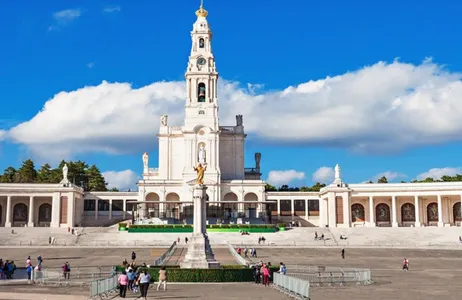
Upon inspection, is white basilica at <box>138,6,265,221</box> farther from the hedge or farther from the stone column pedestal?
the hedge

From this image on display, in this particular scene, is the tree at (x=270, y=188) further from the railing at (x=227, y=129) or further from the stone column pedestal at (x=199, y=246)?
the stone column pedestal at (x=199, y=246)

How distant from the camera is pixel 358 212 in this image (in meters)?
106

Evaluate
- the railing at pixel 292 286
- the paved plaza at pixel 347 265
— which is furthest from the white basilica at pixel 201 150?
the railing at pixel 292 286

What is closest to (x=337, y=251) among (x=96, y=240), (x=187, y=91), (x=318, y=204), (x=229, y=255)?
(x=229, y=255)

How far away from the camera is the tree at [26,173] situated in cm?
12715

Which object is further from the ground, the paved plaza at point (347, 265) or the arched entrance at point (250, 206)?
the arched entrance at point (250, 206)

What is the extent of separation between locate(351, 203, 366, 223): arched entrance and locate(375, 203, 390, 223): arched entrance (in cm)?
220

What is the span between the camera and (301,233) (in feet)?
270

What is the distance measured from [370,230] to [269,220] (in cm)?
1834

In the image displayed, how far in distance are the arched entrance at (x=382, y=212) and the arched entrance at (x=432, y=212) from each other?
633 cm

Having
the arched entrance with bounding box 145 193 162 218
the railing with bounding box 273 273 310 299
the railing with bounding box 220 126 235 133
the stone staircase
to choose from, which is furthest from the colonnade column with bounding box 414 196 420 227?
the railing with bounding box 273 273 310 299

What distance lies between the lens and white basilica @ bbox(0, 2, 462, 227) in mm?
98438

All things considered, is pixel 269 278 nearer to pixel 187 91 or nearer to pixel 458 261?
pixel 458 261

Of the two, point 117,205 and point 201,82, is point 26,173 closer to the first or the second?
point 117,205
